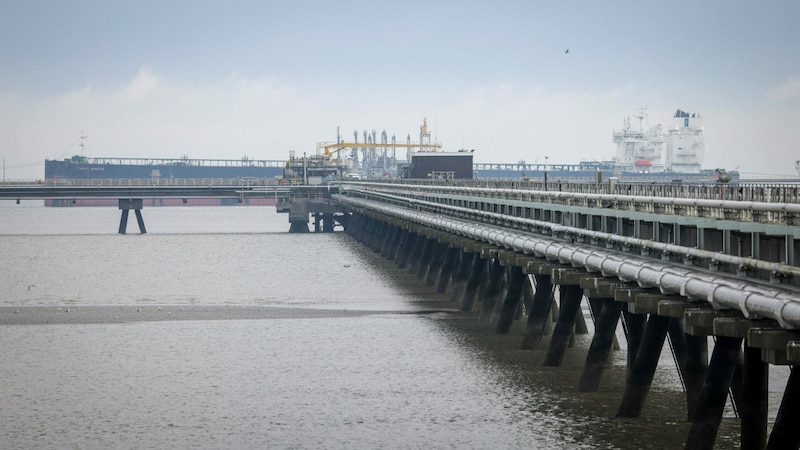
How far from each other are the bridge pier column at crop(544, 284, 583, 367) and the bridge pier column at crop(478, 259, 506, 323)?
35.9 ft

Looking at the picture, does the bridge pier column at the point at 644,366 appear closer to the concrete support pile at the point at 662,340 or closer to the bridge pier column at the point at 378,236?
the concrete support pile at the point at 662,340

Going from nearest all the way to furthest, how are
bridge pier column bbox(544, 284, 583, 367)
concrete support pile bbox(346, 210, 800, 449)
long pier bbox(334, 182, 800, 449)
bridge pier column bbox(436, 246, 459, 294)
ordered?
1. concrete support pile bbox(346, 210, 800, 449)
2. long pier bbox(334, 182, 800, 449)
3. bridge pier column bbox(544, 284, 583, 367)
4. bridge pier column bbox(436, 246, 459, 294)

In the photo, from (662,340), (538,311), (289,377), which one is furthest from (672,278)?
(289,377)

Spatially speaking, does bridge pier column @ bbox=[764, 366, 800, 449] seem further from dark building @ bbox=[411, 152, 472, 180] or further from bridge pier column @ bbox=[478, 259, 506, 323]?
dark building @ bbox=[411, 152, 472, 180]

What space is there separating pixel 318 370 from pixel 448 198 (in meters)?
25.5

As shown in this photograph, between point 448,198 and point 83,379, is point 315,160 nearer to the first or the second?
point 448,198

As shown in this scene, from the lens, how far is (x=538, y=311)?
123ft

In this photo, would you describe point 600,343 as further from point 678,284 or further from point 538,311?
point 538,311

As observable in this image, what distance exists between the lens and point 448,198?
6256 centimetres

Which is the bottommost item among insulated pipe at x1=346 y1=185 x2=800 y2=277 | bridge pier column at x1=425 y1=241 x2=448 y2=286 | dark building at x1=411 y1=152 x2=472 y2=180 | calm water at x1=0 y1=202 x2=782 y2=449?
calm water at x1=0 y1=202 x2=782 y2=449

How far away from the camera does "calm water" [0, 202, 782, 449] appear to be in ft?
93.4

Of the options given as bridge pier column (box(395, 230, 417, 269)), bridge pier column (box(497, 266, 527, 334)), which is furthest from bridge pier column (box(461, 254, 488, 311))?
bridge pier column (box(395, 230, 417, 269))

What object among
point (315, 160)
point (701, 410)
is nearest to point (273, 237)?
point (315, 160)

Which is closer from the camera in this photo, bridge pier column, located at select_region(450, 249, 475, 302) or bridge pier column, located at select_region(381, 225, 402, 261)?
bridge pier column, located at select_region(450, 249, 475, 302)
